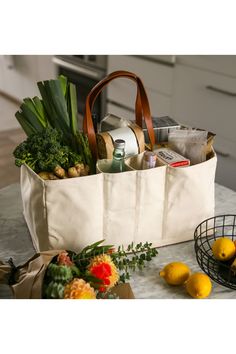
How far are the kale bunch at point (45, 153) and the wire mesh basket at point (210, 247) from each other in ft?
1.16

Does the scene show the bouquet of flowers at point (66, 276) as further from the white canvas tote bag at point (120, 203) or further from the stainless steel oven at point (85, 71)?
the stainless steel oven at point (85, 71)

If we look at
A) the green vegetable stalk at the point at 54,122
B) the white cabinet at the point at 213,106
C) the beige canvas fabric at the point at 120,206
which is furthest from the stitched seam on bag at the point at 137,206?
the white cabinet at the point at 213,106

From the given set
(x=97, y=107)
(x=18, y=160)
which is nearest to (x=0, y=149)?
(x=97, y=107)

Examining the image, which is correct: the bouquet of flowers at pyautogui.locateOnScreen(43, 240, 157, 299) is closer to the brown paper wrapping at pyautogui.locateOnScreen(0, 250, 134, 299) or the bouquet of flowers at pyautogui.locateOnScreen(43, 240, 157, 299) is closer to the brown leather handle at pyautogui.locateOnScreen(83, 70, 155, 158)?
the brown paper wrapping at pyautogui.locateOnScreen(0, 250, 134, 299)

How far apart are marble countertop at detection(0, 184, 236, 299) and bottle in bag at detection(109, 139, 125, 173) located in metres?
0.24

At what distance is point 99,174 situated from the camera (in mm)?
970

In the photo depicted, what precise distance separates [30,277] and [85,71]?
2688mm

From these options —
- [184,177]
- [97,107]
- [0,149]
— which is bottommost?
[0,149]

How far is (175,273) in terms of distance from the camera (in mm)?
965

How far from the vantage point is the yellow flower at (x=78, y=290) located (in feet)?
2.72

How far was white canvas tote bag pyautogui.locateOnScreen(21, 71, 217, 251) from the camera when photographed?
0.97m

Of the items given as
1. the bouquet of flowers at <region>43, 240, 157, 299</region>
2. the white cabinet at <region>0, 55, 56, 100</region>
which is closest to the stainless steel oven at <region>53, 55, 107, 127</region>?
the white cabinet at <region>0, 55, 56, 100</region>
